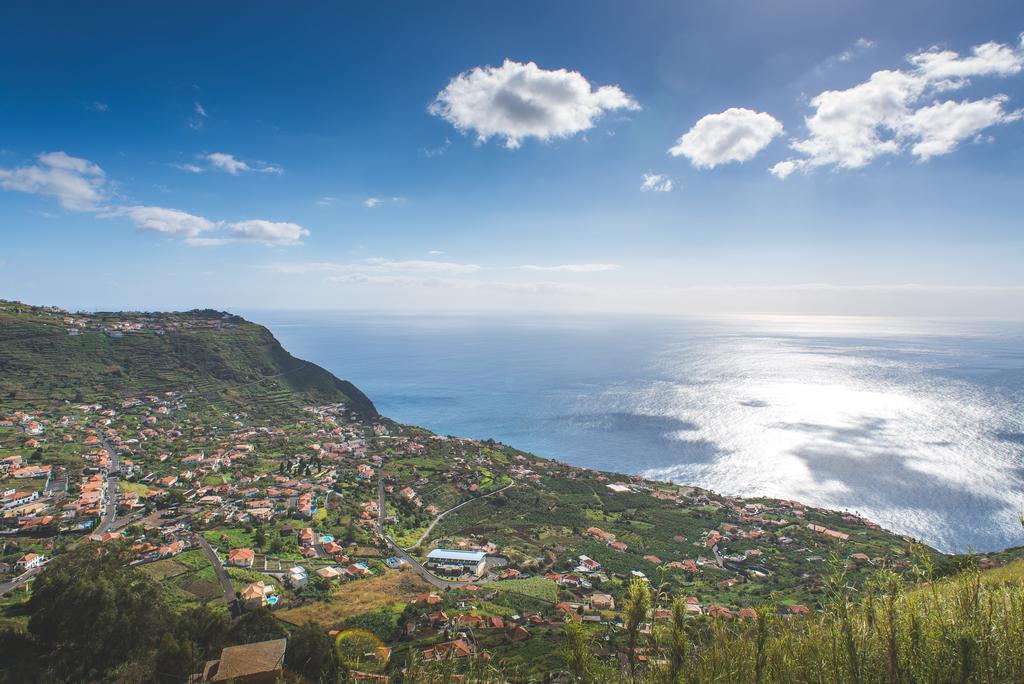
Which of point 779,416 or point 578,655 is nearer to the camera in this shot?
point 578,655

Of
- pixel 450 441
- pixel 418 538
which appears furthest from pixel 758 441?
pixel 418 538

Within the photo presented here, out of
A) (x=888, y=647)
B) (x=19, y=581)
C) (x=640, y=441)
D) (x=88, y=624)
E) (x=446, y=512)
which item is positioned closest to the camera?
(x=888, y=647)

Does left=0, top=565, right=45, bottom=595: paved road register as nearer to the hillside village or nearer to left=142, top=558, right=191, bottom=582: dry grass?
the hillside village

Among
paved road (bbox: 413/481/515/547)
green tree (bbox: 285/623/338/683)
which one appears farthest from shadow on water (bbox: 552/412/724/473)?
green tree (bbox: 285/623/338/683)

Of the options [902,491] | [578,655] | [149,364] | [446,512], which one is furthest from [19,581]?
[902,491]

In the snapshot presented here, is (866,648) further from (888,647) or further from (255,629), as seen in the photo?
(255,629)

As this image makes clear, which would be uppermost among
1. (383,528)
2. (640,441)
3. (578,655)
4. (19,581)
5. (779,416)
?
(578,655)
